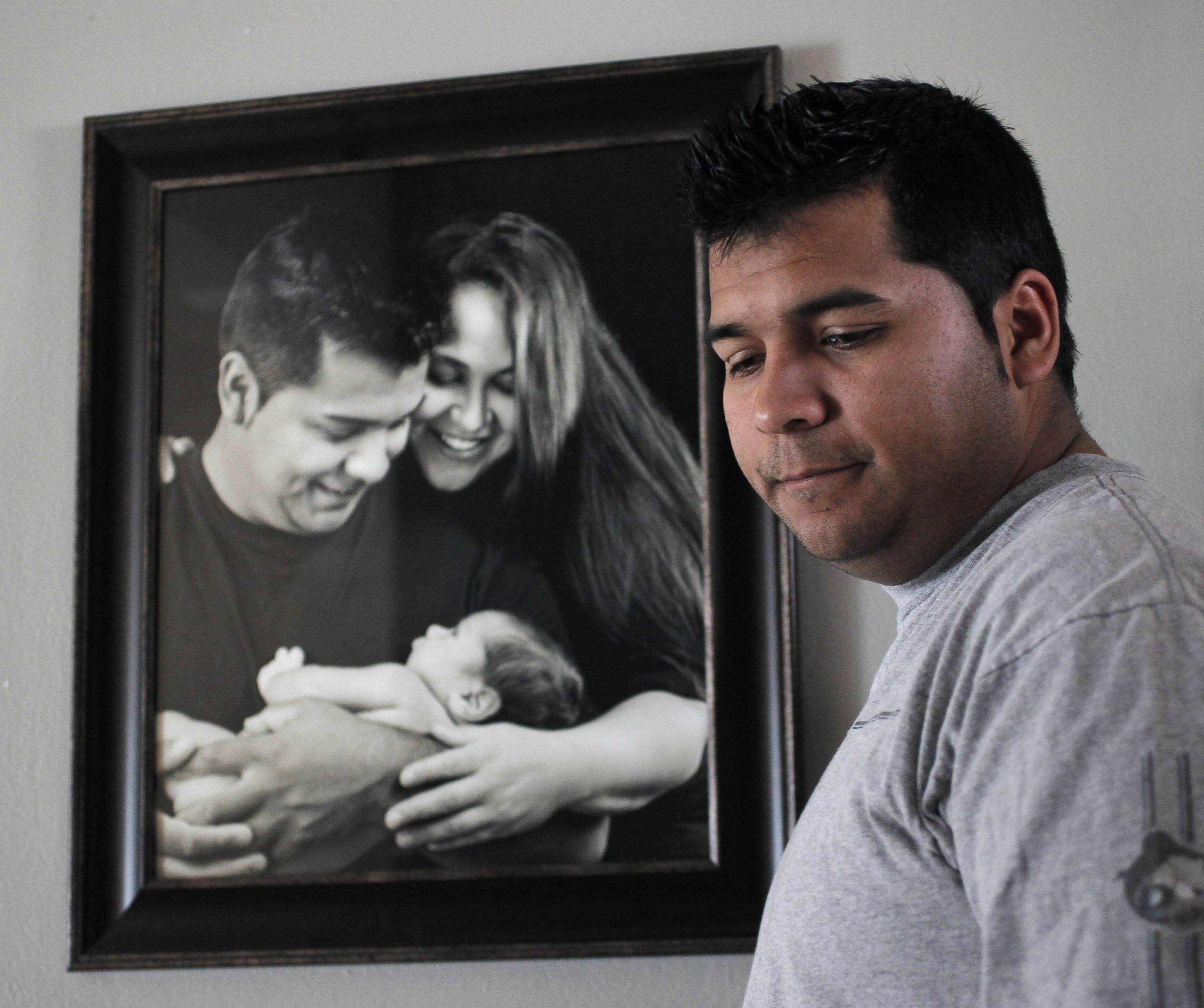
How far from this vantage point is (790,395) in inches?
26.4

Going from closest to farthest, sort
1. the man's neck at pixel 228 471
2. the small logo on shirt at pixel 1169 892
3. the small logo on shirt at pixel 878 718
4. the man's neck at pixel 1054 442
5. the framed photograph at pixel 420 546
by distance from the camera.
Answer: the small logo on shirt at pixel 1169 892
the small logo on shirt at pixel 878 718
the man's neck at pixel 1054 442
the framed photograph at pixel 420 546
the man's neck at pixel 228 471

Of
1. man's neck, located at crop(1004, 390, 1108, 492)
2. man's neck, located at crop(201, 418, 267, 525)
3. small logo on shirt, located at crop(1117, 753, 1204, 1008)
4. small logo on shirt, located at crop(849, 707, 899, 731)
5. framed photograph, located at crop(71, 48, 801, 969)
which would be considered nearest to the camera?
small logo on shirt, located at crop(1117, 753, 1204, 1008)

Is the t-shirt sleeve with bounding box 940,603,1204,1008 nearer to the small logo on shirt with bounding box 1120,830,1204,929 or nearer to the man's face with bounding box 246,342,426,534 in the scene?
the small logo on shirt with bounding box 1120,830,1204,929

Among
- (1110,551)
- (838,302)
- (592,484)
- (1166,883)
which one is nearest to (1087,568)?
(1110,551)

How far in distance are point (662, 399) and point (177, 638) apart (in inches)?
27.4

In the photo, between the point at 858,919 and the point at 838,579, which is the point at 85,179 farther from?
the point at 858,919

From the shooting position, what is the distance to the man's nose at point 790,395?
26.2 inches

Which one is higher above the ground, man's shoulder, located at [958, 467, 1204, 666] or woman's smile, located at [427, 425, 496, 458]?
woman's smile, located at [427, 425, 496, 458]

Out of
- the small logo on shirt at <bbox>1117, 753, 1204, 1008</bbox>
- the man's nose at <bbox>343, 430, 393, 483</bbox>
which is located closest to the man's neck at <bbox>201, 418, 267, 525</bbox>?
the man's nose at <bbox>343, 430, 393, 483</bbox>

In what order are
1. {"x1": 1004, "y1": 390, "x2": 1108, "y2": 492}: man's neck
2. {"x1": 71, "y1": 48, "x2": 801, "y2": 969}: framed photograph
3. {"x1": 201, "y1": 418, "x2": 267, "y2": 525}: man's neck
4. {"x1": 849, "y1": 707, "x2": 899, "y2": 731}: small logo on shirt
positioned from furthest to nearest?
{"x1": 201, "y1": 418, "x2": 267, "y2": 525}: man's neck
{"x1": 71, "y1": 48, "x2": 801, "y2": 969}: framed photograph
{"x1": 1004, "y1": 390, "x2": 1108, "y2": 492}: man's neck
{"x1": 849, "y1": 707, "x2": 899, "y2": 731}: small logo on shirt

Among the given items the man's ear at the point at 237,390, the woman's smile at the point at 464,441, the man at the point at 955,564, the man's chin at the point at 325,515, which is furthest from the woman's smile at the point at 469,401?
the man at the point at 955,564

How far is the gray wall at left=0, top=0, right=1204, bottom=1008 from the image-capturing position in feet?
4.42

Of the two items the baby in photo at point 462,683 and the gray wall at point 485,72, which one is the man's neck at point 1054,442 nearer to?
the gray wall at point 485,72

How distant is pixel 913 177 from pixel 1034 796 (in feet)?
1.26
